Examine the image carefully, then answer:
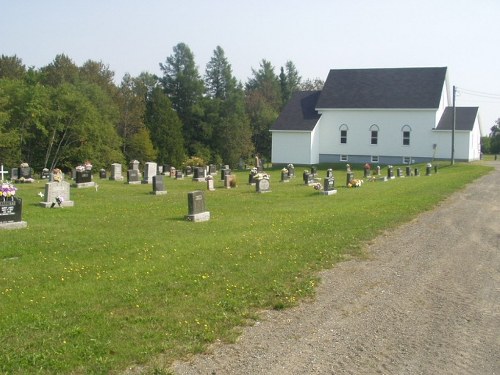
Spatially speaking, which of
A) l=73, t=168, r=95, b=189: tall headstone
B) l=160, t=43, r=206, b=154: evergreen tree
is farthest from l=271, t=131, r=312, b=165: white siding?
l=73, t=168, r=95, b=189: tall headstone

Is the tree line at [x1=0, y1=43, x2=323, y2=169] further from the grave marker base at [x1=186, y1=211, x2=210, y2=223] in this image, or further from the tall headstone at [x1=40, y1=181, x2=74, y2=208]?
the grave marker base at [x1=186, y1=211, x2=210, y2=223]

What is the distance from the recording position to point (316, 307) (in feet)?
25.5

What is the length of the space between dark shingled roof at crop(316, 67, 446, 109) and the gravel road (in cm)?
4502

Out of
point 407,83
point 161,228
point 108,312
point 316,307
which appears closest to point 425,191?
point 161,228

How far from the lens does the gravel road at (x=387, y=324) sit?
232 inches

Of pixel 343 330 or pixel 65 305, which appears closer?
pixel 343 330

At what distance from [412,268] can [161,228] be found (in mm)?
6618

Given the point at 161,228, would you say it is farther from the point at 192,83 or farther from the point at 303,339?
the point at 192,83

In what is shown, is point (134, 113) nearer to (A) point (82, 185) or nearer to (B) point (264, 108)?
(B) point (264, 108)

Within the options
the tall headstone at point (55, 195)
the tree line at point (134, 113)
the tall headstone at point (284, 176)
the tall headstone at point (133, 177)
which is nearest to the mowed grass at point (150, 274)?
the tall headstone at point (55, 195)

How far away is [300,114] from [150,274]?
50305 millimetres

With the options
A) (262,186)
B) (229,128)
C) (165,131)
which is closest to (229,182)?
(262,186)

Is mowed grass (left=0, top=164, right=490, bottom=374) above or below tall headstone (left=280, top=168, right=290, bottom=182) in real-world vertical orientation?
below

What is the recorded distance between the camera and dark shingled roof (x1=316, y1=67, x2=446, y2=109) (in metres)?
54.2
